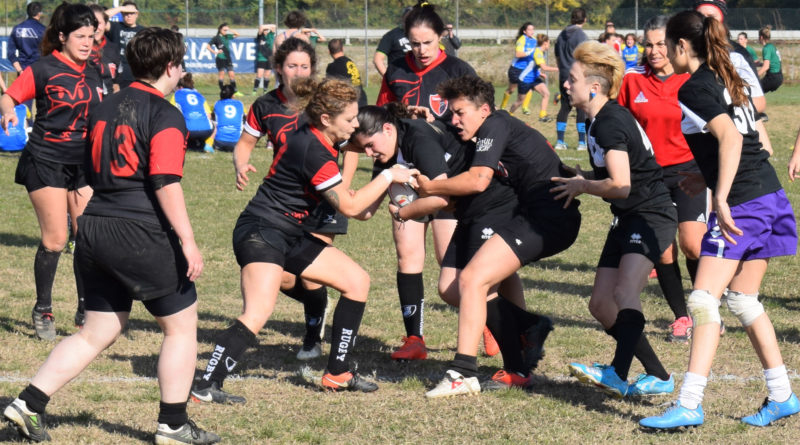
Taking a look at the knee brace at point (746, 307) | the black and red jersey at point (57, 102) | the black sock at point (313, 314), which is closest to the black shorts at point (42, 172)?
the black and red jersey at point (57, 102)

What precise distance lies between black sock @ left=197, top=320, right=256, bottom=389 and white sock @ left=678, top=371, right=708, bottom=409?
2.18m

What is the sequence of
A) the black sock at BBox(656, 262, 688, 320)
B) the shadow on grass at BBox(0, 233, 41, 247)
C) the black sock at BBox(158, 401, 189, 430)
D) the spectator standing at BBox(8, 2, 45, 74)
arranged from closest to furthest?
the black sock at BBox(158, 401, 189, 430), the black sock at BBox(656, 262, 688, 320), the shadow on grass at BBox(0, 233, 41, 247), the spectator standing at BBox(8, 2, 45, 74)

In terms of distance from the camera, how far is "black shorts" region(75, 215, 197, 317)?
169 inches

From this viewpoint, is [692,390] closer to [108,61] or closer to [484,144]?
[484,144]

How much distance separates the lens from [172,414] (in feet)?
14.6

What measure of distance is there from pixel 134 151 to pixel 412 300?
8.46 feet

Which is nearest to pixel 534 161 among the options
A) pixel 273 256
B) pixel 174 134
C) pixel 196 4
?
pixel 273 256

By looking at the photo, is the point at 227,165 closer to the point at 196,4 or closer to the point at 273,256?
the point at 273,256

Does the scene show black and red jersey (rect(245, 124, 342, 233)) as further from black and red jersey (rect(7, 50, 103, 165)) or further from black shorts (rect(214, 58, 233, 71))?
black shorts (rect(214, 58, 233, 71))

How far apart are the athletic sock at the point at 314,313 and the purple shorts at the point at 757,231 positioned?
255 centimetres

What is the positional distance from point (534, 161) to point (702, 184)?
89 centimetres

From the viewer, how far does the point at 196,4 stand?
105 feet

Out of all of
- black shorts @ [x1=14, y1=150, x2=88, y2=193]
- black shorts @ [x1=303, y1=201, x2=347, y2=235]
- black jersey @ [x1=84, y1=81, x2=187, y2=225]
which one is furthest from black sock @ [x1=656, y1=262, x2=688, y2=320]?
black shorts @ [x1=14, y1=150, x2=88, y2=193]

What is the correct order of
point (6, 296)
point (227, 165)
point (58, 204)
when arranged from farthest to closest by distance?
point (227, 165), point (6, 296), point (58, 204)
